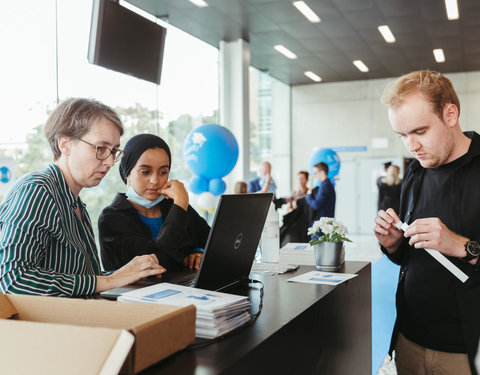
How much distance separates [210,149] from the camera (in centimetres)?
614

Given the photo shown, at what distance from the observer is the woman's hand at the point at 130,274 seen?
158 cm

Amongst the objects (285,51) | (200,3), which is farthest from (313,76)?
(200,3)

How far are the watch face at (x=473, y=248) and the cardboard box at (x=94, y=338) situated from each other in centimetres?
95

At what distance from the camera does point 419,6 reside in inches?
289

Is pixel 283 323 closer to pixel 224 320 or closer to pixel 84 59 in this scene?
pixel 224 320

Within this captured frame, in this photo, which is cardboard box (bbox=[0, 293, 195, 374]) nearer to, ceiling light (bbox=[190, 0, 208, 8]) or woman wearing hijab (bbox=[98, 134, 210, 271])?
woman wearing hijab (bbox=[98, 134, 210, 271])

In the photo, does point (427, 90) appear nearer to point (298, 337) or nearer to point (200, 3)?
point (298, 337)

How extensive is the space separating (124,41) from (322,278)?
4404 mm

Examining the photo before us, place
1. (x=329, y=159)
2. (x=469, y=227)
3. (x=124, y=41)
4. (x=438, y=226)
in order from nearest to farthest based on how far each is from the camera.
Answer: (x=438, y=226) → (x=469, y=227) → (x=124, y=41) → (x=329, y=159)

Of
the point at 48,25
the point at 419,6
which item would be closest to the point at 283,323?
the point at 48,25

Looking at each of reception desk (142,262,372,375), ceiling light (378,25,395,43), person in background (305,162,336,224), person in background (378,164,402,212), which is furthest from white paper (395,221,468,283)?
person in background (378,164,402,212)

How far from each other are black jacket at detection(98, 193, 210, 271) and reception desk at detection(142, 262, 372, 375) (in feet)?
1.31

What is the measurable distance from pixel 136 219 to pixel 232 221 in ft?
2.74

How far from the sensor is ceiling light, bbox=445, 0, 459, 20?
7152 millimetres
